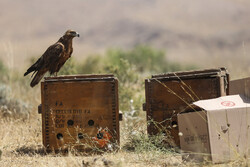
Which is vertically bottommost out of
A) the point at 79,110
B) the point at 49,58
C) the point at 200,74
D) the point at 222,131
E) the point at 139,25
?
the point at 222,131

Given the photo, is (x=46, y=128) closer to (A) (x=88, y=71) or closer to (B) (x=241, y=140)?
(B) (x=241, y=140)

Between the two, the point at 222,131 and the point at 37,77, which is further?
the point at 37,77

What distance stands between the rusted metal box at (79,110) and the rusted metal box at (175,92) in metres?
0.55

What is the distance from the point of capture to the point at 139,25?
2773 inches

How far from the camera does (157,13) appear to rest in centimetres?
7231

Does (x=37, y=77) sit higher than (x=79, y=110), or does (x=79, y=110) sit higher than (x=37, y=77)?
(x=37, y=77)

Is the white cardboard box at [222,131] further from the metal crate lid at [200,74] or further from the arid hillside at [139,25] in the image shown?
the arid hillside at [139,25]

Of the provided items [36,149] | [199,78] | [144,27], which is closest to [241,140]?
[199,78]

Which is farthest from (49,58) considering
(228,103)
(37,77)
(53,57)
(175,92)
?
(228,103)

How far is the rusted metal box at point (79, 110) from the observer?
21.7ft

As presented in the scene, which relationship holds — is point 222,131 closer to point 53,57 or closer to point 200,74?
point 200,74

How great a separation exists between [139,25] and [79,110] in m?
64.4

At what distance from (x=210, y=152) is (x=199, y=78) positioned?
1650 mm

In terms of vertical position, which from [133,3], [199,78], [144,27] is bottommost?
[199,78]
